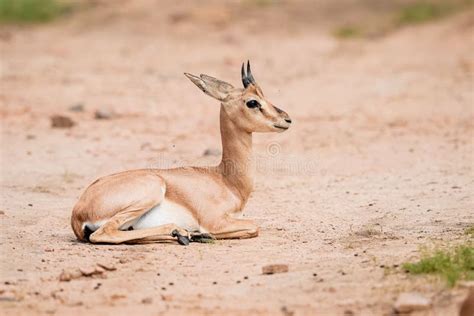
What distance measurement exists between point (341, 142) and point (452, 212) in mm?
4458

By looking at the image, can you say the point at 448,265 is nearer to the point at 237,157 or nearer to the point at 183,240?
the point at 183,240

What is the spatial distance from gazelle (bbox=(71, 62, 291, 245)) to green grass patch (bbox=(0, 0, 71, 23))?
15.8 meters

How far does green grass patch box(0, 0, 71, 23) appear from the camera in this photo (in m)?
24.8

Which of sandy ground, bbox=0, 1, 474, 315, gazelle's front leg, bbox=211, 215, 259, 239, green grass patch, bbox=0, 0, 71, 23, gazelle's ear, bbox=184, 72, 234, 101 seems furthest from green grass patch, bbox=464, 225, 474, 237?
green grass patch, bbox=0, 0, 71, 23

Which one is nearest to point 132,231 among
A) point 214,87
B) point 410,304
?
point 214,87

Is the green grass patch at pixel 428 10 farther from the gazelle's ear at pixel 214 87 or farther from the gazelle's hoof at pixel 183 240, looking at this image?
the gazelle's hoof at pixel 183 240

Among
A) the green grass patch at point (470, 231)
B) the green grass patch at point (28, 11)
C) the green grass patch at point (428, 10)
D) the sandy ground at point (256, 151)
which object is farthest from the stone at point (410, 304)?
the green grass patch at point (28, 11)

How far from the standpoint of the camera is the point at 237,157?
9.80 meters

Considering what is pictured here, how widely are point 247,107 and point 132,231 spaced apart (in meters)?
1.54

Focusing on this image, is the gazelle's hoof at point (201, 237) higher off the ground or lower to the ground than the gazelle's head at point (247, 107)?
lower

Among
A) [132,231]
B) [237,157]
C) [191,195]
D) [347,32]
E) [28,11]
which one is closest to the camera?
[132,231]

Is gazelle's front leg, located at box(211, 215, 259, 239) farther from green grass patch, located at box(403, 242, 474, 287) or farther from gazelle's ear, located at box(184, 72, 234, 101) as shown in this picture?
green grass patch, located at box(403, 242, 474, 287)

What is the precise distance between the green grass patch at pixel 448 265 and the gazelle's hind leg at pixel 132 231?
225cm

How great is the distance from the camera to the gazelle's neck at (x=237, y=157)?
Answer: 975cm
